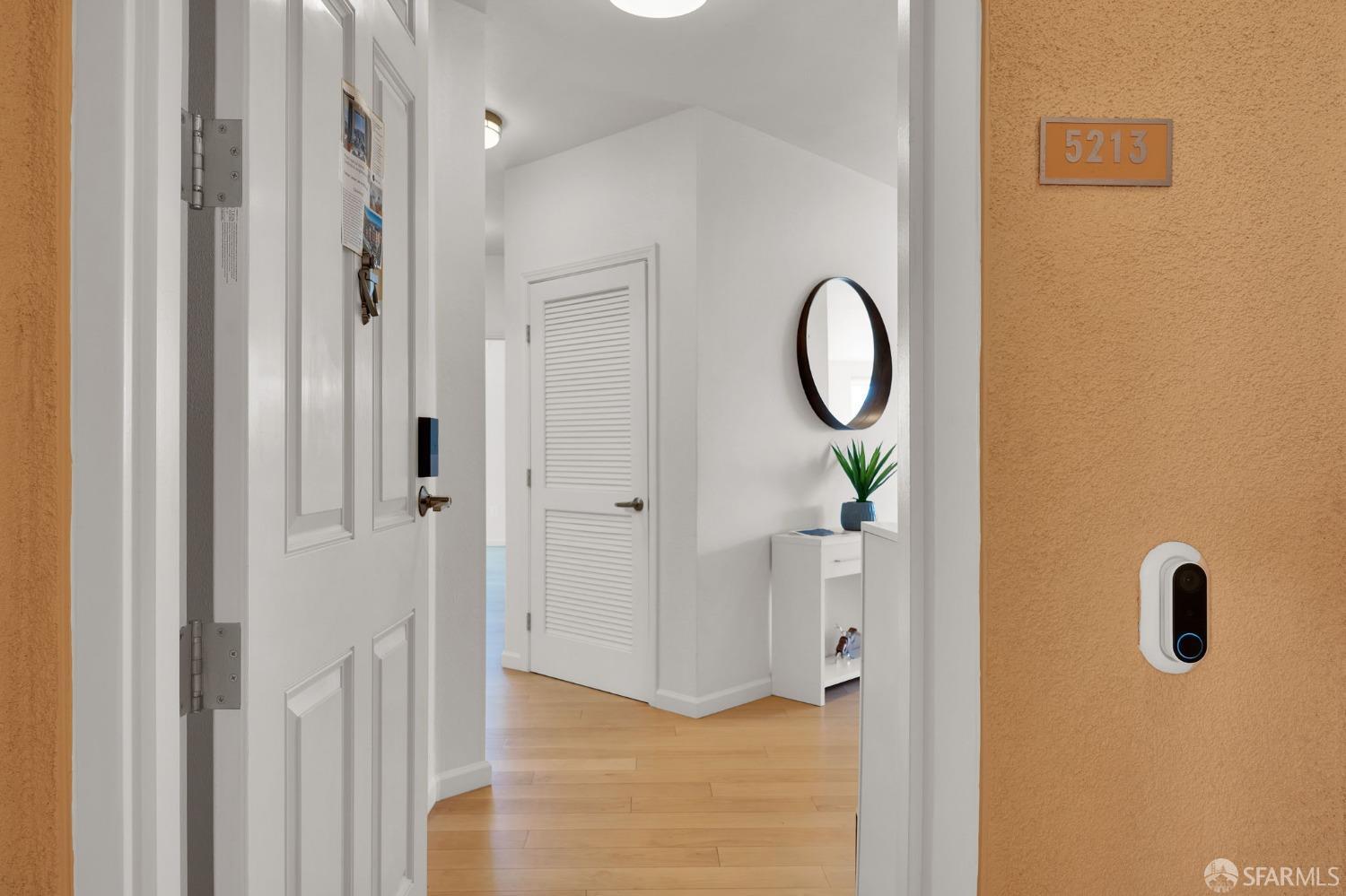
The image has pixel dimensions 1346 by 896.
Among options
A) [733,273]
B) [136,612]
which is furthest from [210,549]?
[733,273]

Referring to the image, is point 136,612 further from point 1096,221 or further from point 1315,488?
point 1315,488

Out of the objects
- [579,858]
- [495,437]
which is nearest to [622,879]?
[579,858]

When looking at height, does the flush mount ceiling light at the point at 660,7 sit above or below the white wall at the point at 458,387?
above

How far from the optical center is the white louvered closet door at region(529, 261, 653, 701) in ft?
12.2

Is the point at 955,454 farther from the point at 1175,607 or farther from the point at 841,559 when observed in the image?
the point at 841,559

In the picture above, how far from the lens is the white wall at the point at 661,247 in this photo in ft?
11.5

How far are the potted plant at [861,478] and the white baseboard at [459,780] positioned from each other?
2012 mm

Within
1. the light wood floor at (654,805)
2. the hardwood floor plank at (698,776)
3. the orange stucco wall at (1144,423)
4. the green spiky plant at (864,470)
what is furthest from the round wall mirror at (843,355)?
the orange stucco wall at (1144,423)

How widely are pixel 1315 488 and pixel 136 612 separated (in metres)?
1.31

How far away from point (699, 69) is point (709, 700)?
2586 millimetres

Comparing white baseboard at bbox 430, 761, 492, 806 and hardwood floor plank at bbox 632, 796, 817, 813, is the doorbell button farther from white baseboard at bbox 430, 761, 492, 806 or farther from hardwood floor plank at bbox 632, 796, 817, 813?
white baseboard at bbox 430, 761, 492, 806

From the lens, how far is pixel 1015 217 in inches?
36.9

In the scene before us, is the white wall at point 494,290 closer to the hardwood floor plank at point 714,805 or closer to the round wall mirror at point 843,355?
the round wall mirror at point 843,355

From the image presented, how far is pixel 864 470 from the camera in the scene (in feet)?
13.1
